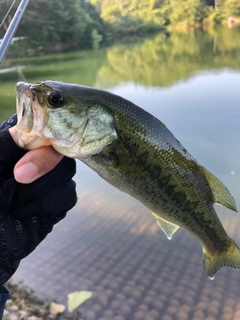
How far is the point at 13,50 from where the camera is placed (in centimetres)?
1844

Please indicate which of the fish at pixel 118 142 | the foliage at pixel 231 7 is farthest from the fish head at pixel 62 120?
the foliage at pixel 231 7

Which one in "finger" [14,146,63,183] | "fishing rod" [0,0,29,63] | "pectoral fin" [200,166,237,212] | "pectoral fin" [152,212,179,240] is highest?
"fishing rod" [0,0,29,63]

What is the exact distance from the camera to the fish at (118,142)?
1.12m

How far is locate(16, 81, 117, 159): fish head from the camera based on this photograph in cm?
111

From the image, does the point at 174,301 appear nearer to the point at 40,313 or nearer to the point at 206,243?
the point at 40,313

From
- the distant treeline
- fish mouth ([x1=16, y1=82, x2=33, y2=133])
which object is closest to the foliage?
the distant treeline

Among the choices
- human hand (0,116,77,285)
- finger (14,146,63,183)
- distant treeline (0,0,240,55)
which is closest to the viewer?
finger (14,146,63,183)

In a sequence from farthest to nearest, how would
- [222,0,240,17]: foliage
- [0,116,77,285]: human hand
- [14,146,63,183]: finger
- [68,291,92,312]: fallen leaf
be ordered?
[222,0,240,17]: foliage, [68,291,92,312]: fallen leaf, [0,116,77,285]: human hand, [14,146,63,183]: finger

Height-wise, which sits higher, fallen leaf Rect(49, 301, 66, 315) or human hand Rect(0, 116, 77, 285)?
human hand Rect(0, 116, 77, 285)

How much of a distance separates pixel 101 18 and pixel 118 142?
2996 cm

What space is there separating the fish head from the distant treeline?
1862 cm

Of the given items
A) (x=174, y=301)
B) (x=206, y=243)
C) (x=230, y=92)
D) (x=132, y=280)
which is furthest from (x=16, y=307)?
(x=230, y=92)

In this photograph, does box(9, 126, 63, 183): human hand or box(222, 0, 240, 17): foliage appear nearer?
box(9, 126, 63, 183): human hand

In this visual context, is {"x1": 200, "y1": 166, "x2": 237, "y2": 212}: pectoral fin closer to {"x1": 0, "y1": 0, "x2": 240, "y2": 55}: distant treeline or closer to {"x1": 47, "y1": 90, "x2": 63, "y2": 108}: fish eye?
{"x1": 47, "y1": 90, "x2": 63, "y2": 108}: fish eye
